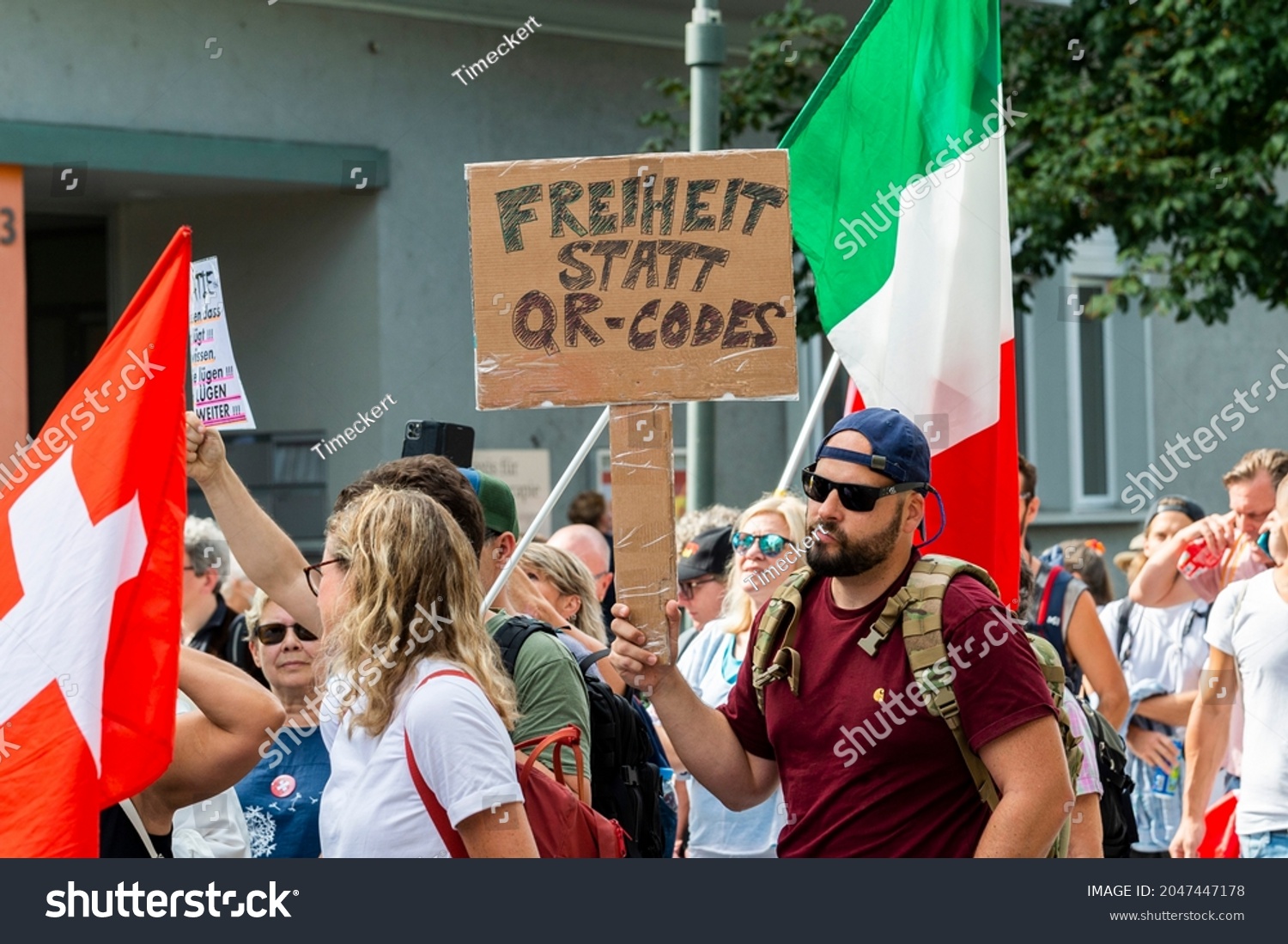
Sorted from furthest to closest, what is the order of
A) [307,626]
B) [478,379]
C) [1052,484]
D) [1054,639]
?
[1052,484], [1054,639], [307,626], [478,379]

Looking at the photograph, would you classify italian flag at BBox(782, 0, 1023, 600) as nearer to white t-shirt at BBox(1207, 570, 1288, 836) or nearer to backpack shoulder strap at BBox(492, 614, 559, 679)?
white t-shirt at BBox(1207, 570, 1288, 836)

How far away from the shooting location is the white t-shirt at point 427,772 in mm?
2980

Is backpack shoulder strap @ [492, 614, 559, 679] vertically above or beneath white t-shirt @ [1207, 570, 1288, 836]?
above

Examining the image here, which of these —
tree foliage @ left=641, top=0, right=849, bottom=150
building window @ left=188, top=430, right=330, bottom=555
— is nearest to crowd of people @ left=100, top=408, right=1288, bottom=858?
tree foliage @ left=641, top=0, right=849, bottom=150

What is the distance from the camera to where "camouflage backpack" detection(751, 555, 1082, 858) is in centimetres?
320

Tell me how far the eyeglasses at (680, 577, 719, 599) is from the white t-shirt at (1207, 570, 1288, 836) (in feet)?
6.40

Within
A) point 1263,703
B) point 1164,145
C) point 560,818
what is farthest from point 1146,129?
point 560,818

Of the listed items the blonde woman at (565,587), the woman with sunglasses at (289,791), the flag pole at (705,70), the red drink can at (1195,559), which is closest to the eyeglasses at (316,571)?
the woman with sunglasses at (289,791)

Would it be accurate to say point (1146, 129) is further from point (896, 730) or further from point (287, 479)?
point (896, 730)
